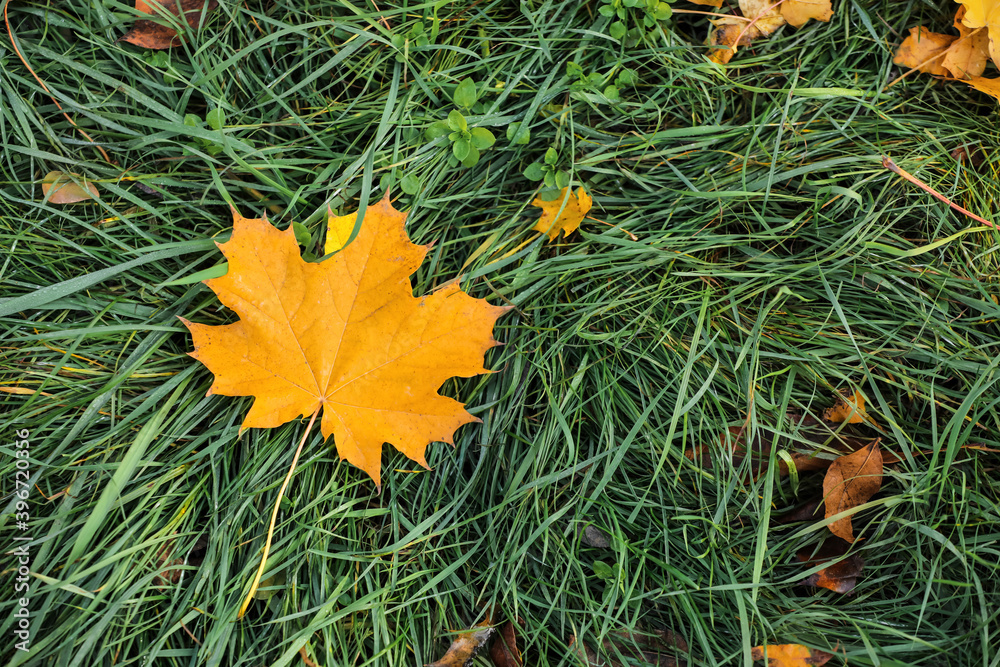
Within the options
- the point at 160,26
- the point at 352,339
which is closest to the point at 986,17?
the point at 352,339

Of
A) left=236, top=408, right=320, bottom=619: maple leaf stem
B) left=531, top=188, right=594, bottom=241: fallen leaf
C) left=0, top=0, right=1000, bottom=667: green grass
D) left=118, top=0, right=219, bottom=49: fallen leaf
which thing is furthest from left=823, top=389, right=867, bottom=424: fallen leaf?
left=118, top=0, right=219, bottom=49: fallen leaf

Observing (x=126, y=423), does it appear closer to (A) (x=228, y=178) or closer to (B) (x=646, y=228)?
(A) (x=228, y=178)

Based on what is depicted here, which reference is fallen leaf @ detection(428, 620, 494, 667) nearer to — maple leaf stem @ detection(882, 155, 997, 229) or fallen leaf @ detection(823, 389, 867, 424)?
fallen leaf @ detection(823, 389, 867, 424)

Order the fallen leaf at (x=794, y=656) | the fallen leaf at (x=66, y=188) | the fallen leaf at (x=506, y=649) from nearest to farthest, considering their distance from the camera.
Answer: the fallen leaf at (x=794, y=656), the fallen leaf at (x=506, y=649), the fallen leaf at (x=66, y=188)

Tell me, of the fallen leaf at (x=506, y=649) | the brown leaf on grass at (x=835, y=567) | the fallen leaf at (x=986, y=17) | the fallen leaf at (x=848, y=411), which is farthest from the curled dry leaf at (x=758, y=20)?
the fallen leaf at (x=506, y=649)

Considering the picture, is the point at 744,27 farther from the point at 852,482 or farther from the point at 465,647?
the point at 465,647

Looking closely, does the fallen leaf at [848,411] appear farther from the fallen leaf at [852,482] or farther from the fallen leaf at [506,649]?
the fallen leaf at [506,649]

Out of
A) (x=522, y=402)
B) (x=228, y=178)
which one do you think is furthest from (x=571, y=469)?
(x=228, y=178)

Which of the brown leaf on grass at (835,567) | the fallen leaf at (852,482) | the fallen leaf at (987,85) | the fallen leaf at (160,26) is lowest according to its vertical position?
the brown leaf on grass at (835,567)
